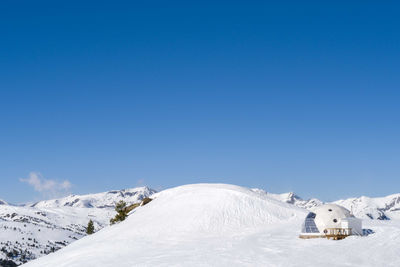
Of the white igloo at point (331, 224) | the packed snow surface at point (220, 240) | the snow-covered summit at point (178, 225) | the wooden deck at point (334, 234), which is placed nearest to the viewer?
the packed snow surface at point (220, 240)

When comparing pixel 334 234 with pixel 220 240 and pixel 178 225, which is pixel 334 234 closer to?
pixel 220 240

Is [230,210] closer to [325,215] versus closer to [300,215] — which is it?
[300,215]

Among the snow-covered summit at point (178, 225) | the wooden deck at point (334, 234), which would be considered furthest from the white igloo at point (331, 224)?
the snow-covered summit at point (178, 225)

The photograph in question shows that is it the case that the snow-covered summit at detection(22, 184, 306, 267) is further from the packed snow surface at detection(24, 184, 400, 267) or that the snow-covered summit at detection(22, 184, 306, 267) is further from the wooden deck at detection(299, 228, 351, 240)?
the wooden deck at detection(299, 228, 351, 240)

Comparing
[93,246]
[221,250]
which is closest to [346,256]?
[221,250]

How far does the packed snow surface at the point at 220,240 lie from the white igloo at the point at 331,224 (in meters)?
1.87

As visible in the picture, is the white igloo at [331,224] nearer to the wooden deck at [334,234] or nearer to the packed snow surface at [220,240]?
the wooden deck at [334,234]

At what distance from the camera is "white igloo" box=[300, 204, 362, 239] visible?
Result: 210 ft

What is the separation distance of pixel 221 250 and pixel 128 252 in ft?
49.1

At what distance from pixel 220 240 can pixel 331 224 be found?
684 inches

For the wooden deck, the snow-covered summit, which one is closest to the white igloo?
the wooden deck

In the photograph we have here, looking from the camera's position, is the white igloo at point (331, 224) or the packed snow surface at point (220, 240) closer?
the packed snow surface at point (220, 240)

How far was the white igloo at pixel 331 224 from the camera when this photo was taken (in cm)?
6388

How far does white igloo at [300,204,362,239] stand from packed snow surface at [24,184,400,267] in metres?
1.87
